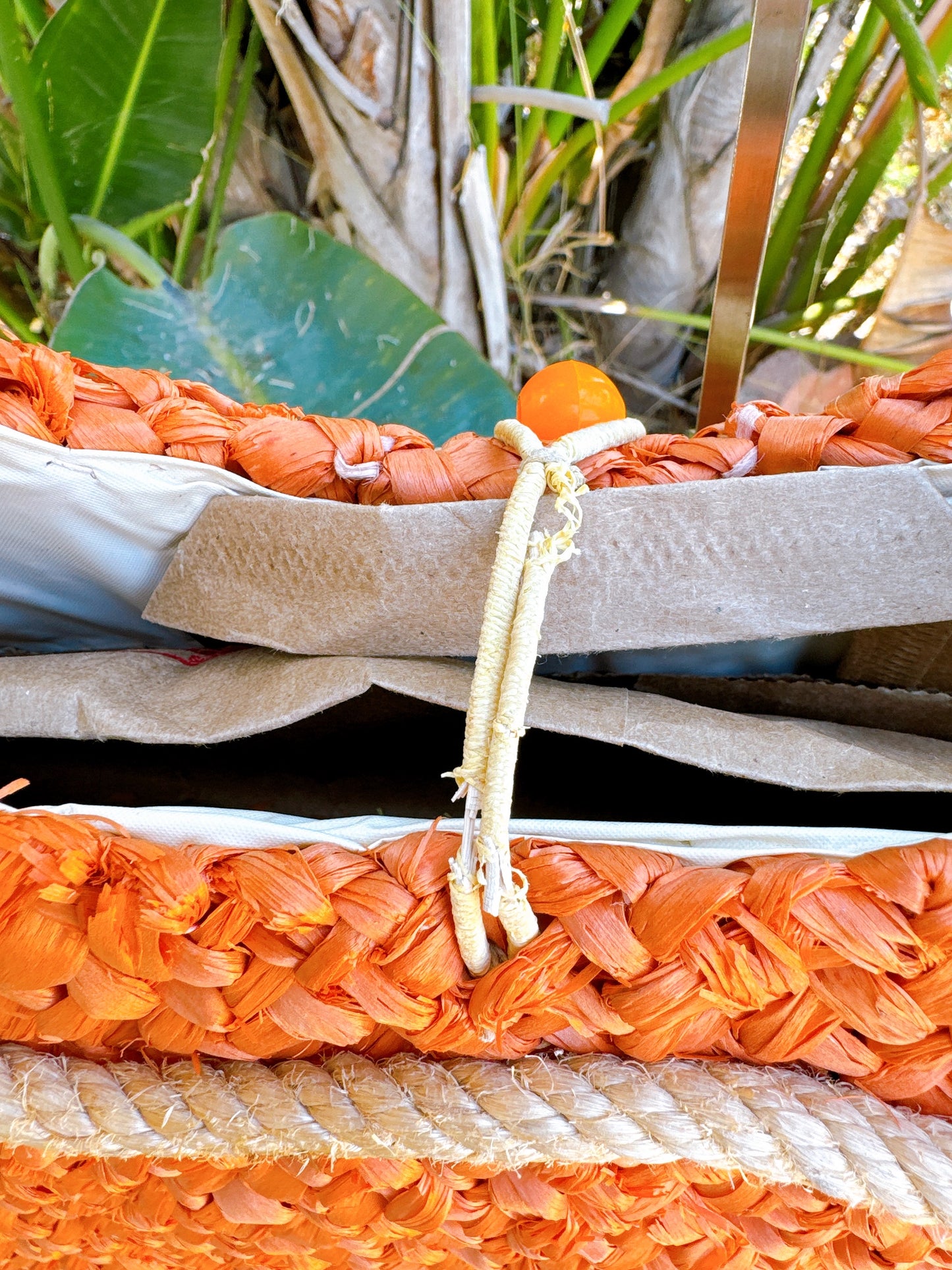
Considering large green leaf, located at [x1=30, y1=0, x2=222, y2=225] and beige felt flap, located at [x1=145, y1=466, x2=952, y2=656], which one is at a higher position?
large green leaf, located at [x1=30, y1=0, x2=222, y2=225]

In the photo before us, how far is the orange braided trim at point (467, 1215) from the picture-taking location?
9.2 inches

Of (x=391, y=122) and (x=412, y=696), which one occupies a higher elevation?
(x=391, y=122)

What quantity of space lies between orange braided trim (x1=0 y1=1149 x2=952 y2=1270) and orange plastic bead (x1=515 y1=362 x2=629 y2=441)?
0.83 ft

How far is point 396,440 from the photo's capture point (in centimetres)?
26

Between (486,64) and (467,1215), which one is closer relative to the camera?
(467,1215)

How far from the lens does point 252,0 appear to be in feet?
1.97

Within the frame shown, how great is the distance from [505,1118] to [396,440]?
0.63 ft

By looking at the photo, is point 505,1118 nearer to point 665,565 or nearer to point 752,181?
point 665,565

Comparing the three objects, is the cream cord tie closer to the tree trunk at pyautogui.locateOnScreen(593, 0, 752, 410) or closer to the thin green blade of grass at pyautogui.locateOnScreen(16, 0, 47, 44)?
the tree trunk at pyautogui.locateOnScreen(593, 0, 752, 410)

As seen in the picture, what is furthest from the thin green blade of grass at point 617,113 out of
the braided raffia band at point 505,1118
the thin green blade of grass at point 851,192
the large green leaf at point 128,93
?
the braided raffia band at point 505,1118

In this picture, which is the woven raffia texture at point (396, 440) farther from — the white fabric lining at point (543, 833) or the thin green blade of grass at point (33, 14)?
the thin green blade of grass at point (33, 14)

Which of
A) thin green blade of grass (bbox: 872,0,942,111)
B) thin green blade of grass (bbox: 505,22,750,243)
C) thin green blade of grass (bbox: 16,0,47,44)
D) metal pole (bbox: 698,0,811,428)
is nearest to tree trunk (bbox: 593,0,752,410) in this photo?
thin green blade of grass (bbox: 505,22,750,243)

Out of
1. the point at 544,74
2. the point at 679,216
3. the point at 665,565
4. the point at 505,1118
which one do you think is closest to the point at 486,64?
the point at 544,74

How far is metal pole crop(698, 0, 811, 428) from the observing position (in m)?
0.33
